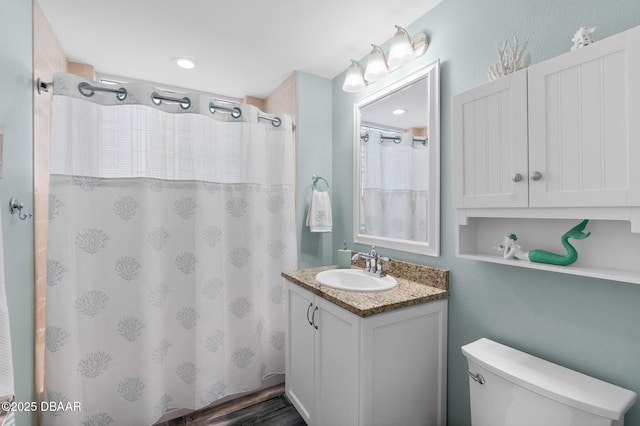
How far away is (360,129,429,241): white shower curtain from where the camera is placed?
1.65 metres

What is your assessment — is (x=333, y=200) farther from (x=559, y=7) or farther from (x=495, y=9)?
(x=559, y=7)

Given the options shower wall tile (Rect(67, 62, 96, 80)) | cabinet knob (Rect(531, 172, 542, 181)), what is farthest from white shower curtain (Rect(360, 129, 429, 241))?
shower wall tile (Rect(67, 62, 96, 80))

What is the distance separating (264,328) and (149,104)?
1629 mm

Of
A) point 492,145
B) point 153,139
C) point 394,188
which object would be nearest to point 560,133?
point 492,145

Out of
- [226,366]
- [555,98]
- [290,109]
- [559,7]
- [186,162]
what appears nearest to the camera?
[555,98]

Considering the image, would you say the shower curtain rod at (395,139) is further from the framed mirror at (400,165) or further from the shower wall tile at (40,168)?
the shower wall tile at (40,168)

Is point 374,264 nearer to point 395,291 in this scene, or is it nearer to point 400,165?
point 395,291

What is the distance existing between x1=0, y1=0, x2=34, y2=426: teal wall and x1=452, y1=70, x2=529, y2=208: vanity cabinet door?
188 cm

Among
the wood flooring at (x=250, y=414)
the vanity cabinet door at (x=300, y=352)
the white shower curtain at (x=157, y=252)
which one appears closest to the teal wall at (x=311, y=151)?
the white shower curtain at (x=157, y=252)

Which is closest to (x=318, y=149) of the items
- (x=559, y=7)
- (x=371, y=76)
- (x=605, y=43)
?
(x=371, y=76)

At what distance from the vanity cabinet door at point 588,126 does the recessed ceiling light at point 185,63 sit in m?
2.07

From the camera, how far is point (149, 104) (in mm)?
1671

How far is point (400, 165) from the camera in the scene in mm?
1808

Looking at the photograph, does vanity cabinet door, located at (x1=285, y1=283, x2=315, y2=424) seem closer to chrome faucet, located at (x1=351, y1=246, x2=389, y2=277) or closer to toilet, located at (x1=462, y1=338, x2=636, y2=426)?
chrome faucet, located at (x1=351, y1=246, x2=389, y2=277)
